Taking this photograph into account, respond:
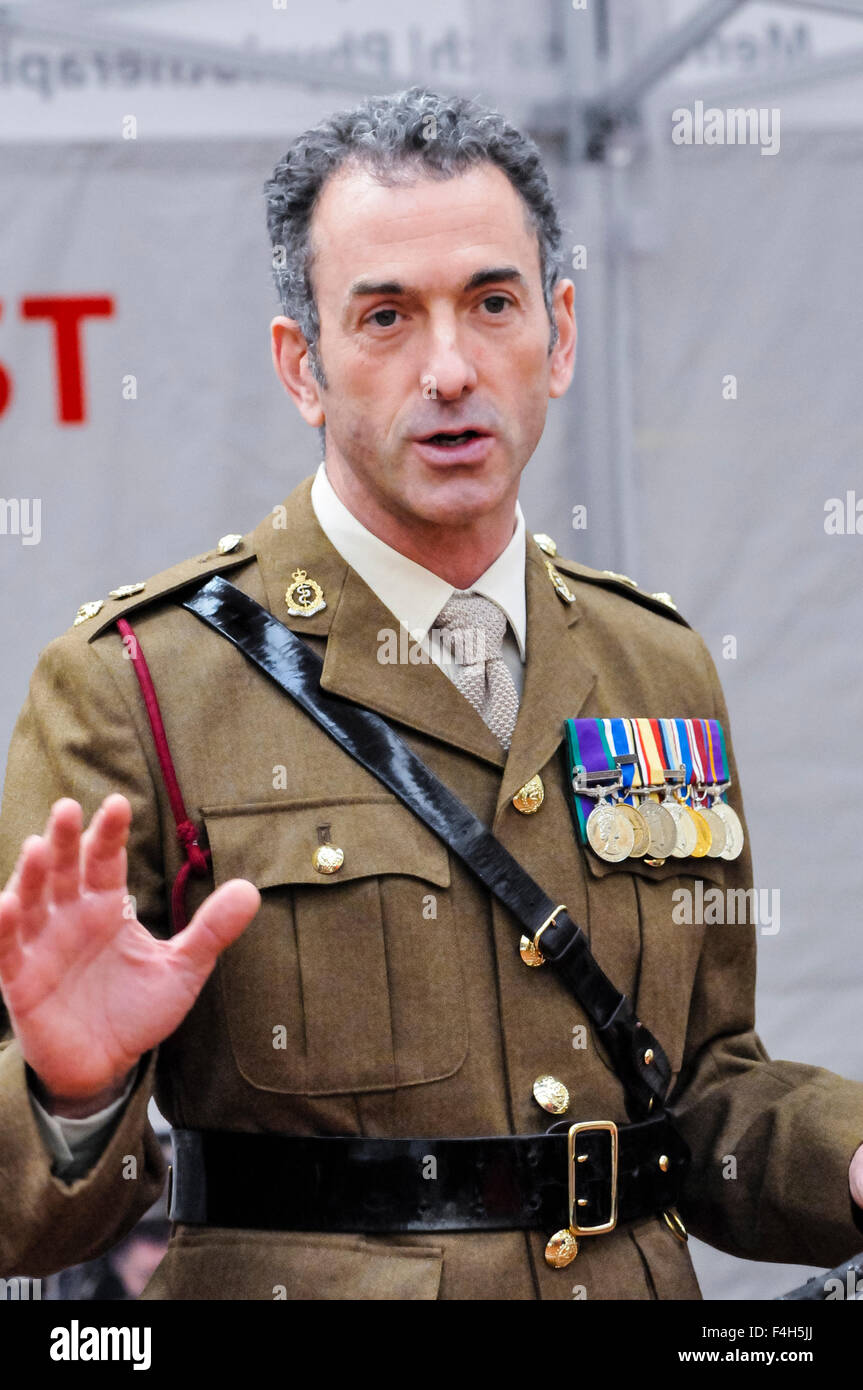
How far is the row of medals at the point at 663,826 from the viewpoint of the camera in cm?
214

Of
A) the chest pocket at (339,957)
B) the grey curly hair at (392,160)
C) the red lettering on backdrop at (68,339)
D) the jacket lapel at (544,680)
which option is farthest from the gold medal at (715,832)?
the red lettering on backdrop at (68,339)

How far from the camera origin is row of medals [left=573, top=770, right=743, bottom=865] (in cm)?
214

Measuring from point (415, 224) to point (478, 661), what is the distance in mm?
561

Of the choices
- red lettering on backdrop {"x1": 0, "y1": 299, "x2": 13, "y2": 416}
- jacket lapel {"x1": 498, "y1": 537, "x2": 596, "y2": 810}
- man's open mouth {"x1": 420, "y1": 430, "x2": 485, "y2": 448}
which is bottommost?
jacket lapel {"x1": 498, "y1": 537, "x2": 596, "y2": 810}

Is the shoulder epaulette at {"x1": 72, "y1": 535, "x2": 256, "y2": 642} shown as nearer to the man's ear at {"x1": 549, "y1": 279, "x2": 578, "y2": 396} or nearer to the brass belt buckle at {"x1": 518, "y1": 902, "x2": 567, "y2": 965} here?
the man's ear at {"x1": 549, "y1": 279, "x2": 578, "y2": 396}

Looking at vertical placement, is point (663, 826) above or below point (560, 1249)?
above

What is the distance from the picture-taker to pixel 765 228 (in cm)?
367

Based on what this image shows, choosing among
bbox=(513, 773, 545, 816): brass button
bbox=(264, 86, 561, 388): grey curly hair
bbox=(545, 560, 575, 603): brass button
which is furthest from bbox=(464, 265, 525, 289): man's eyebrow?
bbox=(513, 773, 545, 816): brass button

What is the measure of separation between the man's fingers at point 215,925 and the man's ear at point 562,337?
93 cm

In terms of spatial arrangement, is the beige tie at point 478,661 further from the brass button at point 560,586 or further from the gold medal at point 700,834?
the gold medal at point 700,834

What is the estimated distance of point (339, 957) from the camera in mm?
1966

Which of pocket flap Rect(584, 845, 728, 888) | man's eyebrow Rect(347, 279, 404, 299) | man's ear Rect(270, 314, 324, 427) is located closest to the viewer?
man's eyebrow Rect(347, 279, 404, 299)

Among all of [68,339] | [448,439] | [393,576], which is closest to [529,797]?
[393,576]

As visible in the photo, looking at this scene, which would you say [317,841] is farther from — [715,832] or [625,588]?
[625,588]
